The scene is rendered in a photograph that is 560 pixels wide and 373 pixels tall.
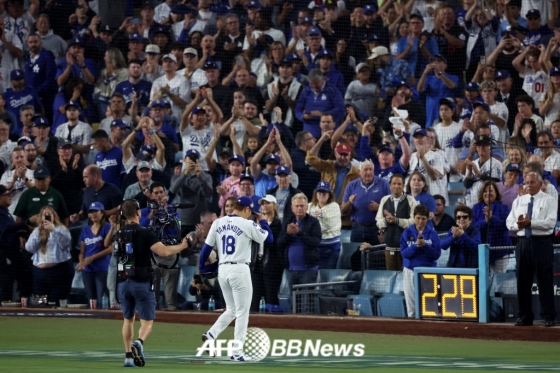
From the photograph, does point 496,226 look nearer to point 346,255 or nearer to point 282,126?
point 346,255

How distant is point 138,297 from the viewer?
463 inches

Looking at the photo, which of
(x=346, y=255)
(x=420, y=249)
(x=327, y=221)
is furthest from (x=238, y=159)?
(x=420, y=249)

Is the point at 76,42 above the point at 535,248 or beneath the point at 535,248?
above

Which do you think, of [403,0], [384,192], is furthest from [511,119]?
[403,0]

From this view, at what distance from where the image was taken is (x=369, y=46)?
2167 cm

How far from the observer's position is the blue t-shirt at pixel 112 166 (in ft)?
69.0

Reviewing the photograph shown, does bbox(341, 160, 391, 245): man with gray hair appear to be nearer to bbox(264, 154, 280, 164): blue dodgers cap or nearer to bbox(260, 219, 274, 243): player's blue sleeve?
bbox(264, 154, 280, 164): blue dodgers cap

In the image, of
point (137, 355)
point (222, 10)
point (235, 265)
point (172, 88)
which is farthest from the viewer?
point (222, 10)

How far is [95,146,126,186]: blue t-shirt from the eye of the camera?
21031 millimetres

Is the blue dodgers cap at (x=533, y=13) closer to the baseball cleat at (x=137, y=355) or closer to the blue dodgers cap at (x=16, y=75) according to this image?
the blue dodgers cap at (x=16, y=75)

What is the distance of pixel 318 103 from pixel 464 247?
211 inches

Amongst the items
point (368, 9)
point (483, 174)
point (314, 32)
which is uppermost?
point (368, 9)

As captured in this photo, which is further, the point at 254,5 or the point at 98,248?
the point at 254,5

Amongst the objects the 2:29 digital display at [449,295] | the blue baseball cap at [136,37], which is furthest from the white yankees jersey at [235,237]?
the blue baseball cap at [136,37]
